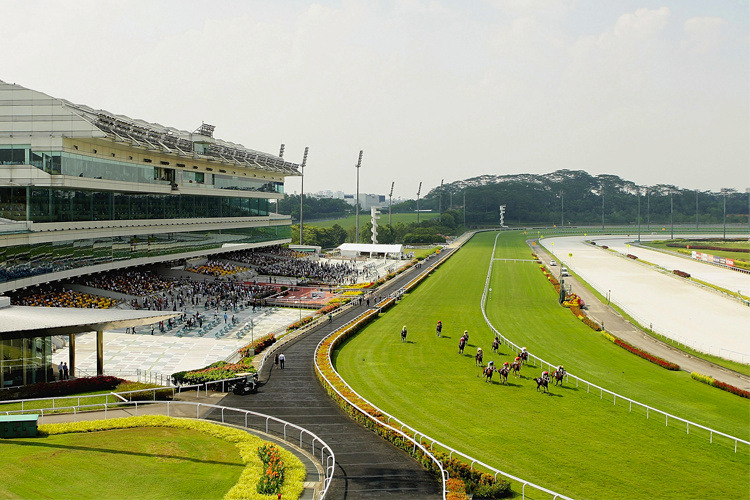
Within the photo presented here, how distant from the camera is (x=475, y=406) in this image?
65.9 ft

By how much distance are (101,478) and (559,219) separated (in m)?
178

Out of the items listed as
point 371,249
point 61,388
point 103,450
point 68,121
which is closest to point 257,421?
point 103,450

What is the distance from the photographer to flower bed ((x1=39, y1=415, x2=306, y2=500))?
41.0ft

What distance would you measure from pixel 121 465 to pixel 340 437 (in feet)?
18.6

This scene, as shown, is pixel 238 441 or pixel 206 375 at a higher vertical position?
pixel 206 375

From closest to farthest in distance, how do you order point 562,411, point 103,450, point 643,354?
point 103,450
point 562,411
point 643,354

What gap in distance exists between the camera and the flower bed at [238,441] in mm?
12492

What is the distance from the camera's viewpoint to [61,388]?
2028 centimetres

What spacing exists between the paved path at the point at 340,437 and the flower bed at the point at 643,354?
1591 cm

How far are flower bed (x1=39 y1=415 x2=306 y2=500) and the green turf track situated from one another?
4920mm

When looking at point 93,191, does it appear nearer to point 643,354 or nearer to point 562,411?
point 562,411

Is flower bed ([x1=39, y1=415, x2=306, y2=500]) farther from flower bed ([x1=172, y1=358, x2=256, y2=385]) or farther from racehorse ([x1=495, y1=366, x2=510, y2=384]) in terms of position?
racehorse ([x1=495, y1=366, x2=510, y2=384])

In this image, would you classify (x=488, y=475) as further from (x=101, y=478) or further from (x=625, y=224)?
(x=625, y=224)

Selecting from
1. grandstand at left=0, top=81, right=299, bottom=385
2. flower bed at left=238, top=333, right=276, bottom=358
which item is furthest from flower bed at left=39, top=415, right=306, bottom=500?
flower bed at left=238, top=333, right=276, bottom=358
